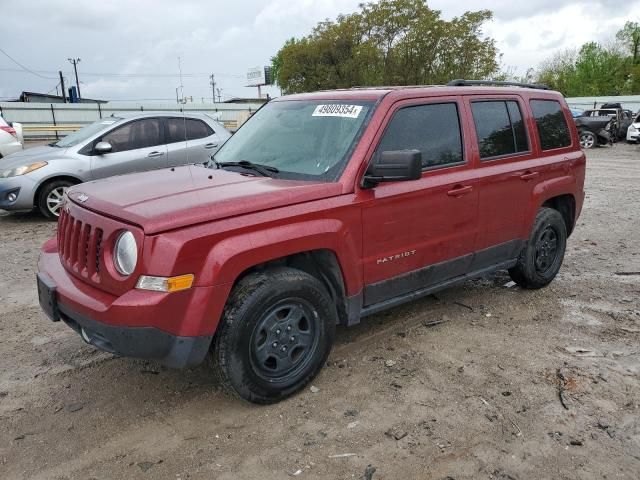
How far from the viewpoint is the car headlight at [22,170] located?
8.02 metres

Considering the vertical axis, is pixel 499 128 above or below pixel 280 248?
above

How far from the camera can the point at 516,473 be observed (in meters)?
2.73

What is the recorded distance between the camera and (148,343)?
2.81 metres

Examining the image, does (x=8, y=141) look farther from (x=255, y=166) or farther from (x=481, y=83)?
(x=481, y=83)

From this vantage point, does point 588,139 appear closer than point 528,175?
No

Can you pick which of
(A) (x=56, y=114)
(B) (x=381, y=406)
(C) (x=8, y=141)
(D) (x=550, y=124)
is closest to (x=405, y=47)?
(A) (x=56, y=114)

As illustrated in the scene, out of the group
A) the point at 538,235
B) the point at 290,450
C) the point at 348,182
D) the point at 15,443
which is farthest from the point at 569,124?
the point at 15,443

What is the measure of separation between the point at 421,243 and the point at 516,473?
166cm

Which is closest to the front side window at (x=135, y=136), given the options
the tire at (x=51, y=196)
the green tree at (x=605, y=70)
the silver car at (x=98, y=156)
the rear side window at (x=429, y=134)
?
the silver car at (x=98, y=156)

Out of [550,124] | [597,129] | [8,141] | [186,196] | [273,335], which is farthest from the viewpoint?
[597,129]

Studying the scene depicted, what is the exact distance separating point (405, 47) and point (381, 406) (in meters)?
37.2

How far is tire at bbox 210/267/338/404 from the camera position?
9.95 ft

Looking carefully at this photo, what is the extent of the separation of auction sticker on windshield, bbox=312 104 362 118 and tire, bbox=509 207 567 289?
2216mm

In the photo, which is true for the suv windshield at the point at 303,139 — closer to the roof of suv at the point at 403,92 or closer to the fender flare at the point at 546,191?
the roof of suv at the point at 403,92
